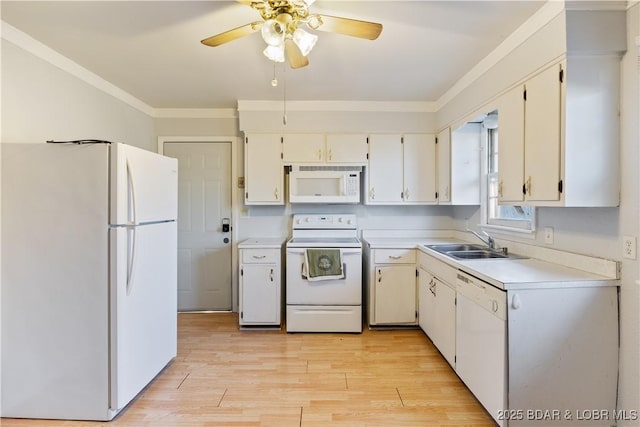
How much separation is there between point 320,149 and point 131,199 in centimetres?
196

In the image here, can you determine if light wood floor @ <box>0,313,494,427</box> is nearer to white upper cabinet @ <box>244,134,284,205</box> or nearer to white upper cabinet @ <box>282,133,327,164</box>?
white upper cabinet @ <box>244,134,284,205</box>

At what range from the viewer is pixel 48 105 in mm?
2213

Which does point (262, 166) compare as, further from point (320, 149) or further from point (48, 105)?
point (48, 105)

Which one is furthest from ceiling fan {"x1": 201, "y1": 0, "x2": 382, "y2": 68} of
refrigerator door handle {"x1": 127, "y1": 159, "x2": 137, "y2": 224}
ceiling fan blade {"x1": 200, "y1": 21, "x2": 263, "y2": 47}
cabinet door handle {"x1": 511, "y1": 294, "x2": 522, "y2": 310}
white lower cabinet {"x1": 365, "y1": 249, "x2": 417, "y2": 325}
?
white lower cabinet {"x1": 365, "y1": 249, "x2": 417, "y2": 325}

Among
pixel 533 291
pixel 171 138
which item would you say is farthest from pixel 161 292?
pixel 533 291

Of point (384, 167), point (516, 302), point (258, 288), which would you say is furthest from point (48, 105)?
point (516, 302)

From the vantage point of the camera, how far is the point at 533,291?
5.16ft

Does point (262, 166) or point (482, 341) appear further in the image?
point (262, 166)

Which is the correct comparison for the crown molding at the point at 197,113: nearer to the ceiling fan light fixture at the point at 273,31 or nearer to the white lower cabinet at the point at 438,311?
the ceiling fan light fixture at the point at 273,31

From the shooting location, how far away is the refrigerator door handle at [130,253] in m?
1.85

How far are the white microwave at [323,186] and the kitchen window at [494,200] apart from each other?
125cm

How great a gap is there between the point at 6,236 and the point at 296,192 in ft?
7.24

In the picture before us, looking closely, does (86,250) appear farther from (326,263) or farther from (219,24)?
(326,263)

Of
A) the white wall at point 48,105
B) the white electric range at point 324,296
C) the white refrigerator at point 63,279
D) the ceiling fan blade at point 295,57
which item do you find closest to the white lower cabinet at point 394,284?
the white electric range at point 324,296
